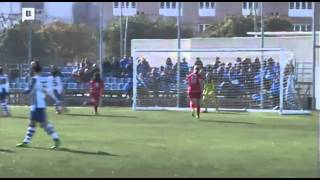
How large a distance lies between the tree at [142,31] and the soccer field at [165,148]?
42.9 m

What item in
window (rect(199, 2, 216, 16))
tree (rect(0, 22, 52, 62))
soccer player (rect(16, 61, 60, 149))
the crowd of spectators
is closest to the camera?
soccer player (rect(16, 61, 60, 149))

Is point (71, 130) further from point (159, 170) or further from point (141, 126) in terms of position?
point (159, 170)

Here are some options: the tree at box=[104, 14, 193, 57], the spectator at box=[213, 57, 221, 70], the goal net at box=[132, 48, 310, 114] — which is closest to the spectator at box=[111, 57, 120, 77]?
the goal net at box=[132, 48, 310, 114]

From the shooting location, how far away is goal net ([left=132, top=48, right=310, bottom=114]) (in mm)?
26359

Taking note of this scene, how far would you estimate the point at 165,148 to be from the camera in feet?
44.6

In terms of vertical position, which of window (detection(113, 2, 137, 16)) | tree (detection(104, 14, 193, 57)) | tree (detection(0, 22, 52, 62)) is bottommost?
tree (detection(0, 22, 52, 62))

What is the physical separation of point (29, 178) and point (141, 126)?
9354 mm

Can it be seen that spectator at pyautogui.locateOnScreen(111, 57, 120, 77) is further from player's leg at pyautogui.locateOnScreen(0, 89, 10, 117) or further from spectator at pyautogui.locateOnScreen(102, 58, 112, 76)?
player's leg at pyautogui.locateOnScreen(0, 89, 10, 117)

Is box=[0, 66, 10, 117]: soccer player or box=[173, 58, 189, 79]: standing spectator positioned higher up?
box=[173, 58, 189, 79]: standing spectator

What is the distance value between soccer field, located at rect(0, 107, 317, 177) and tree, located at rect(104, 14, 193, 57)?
4288 centimetres

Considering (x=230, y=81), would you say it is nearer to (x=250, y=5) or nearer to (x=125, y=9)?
(x=125, y=9)

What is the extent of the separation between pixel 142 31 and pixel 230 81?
37896 millimetres

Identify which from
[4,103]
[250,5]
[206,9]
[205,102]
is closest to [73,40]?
[206,9]

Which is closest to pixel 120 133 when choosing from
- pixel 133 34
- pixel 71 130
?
pixel 71 130
